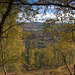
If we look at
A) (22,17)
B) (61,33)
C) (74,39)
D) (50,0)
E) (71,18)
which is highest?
(50,0)

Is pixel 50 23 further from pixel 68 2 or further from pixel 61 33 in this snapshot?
pixel 68 2

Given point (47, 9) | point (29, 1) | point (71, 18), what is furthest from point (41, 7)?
point (71, 18)

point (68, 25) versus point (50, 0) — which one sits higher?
point (50, 0)

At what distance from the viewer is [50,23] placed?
372cm

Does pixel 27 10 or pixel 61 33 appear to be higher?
pixel 27 10

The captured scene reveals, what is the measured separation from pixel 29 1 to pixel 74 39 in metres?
2.98

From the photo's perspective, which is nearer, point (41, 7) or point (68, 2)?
point (68, 2)

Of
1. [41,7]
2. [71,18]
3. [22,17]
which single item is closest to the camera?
[71,18]

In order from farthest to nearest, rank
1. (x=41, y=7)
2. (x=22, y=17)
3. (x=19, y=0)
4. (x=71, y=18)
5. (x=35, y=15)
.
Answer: (x=22, y=17) → (x=35, y=15) → (x=41, y=7) → (x=71, y=18) → (x=19, y=0)

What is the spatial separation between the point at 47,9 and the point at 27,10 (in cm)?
103

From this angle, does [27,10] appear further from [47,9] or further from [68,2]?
[68,2]

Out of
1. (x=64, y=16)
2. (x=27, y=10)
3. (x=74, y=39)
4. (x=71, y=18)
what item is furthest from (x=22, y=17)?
(x=74, y=39)

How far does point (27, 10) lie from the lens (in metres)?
3.94

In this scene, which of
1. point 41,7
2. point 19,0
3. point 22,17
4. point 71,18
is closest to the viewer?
point 19,0
